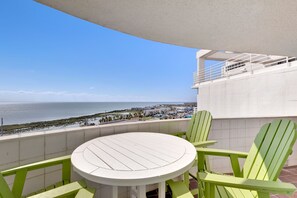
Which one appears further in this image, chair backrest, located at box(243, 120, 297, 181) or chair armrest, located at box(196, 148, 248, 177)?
chair armrest, located at box(196, 148, 248, 177)

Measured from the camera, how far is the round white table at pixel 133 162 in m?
0.82

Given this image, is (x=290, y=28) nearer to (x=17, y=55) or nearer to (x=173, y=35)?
(x=173, y=35)

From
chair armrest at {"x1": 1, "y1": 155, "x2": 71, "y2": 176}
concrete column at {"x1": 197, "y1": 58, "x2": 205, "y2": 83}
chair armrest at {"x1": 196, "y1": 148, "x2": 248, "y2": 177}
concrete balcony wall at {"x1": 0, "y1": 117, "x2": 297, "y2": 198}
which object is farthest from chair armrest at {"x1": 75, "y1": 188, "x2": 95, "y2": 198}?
concrete column at {"x1": 197, "y1": 58, "x2": 205, "y2": 83}

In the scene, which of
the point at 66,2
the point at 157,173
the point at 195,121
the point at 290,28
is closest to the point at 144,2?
the point at 66,2

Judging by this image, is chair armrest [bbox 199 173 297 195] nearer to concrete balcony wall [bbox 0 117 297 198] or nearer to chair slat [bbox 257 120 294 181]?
chair slat [bbox 257 120 294 181]

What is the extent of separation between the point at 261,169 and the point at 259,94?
3.47 metres

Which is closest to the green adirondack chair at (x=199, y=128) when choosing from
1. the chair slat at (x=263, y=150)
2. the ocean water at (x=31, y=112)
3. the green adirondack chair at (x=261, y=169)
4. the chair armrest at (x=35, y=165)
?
the green adirondack chair at (x=261, y=169)

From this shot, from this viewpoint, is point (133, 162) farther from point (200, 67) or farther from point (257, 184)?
point (200, 67)

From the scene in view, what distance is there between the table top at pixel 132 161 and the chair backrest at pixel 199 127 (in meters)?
0.62

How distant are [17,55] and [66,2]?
14.6m

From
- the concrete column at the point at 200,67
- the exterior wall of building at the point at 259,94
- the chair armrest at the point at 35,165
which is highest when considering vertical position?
the concrete column at the point at 200,67

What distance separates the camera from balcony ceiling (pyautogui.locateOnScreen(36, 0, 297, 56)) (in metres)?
1.00

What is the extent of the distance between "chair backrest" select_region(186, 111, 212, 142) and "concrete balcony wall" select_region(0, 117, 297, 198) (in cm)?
18

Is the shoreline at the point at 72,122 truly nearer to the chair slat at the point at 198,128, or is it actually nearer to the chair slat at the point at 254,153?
the chair slat at the point at 198,128
